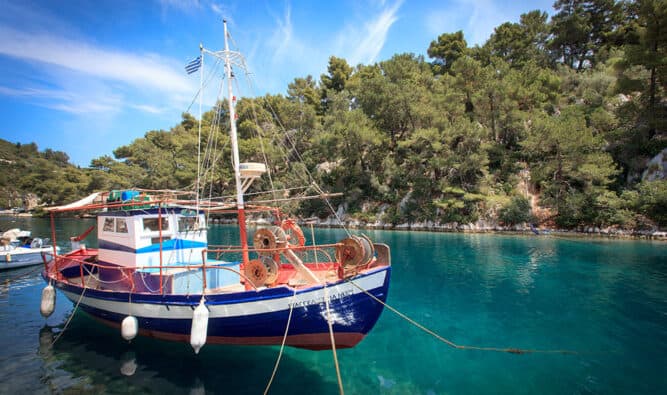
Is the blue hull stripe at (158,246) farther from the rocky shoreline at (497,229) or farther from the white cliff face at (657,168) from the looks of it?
the white cliff face at (657,168)

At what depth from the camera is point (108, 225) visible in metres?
10.9

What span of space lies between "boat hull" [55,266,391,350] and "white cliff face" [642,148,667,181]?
36.5 metres

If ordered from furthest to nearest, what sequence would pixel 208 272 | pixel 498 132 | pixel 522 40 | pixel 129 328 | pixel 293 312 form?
pixel 522 40 → pixel 498 132 → pixel 208 272 → pixel 129 328 → pixel 293 312

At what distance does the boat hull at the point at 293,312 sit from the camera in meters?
7.34

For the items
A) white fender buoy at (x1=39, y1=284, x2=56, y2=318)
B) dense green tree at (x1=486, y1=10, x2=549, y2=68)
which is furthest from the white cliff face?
white fender buoy at (x1=39, y1=284, x2=56, y2=318)

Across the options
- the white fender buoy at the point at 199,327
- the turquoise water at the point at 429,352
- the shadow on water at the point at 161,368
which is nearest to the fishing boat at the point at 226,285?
the white fender buoy at the point at 199,327

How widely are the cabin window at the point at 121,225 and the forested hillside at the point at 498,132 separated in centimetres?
1107

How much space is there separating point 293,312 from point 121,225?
23.5ft

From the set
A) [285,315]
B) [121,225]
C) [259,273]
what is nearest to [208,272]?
[259,273]

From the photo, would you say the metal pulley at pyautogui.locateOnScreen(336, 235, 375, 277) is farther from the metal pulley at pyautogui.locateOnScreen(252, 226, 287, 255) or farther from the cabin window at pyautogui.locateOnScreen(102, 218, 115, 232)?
the cabin window at pyautogui.locateOnScreen(102, 218, 115, 232)

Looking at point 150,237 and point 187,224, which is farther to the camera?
point 187,224

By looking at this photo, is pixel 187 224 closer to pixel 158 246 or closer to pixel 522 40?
pixel 158 246

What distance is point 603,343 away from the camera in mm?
9109

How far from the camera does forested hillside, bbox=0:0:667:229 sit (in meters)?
30.5
